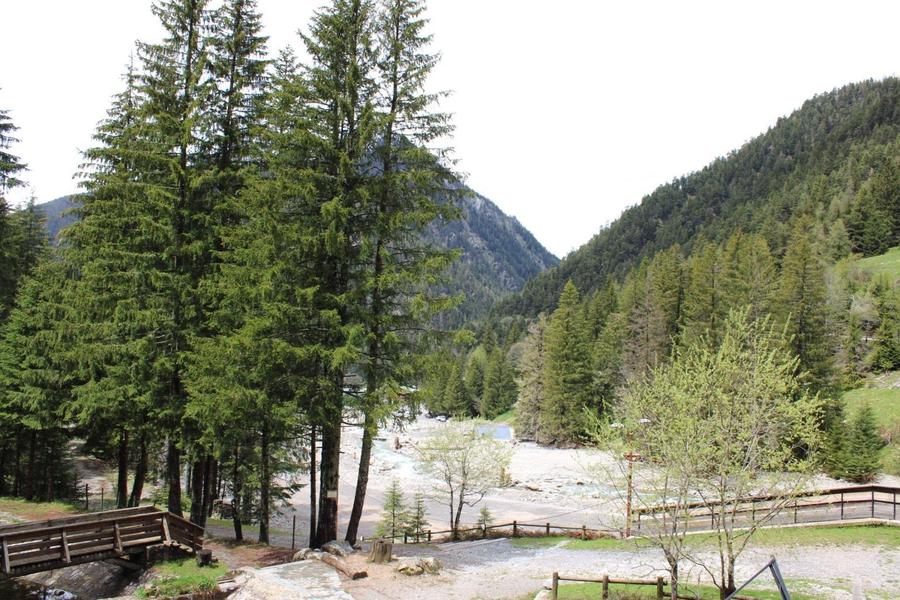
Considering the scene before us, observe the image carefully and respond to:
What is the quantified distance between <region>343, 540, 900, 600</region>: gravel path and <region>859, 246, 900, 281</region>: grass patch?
67126 millimetres

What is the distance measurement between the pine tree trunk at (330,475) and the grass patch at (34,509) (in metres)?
12.4

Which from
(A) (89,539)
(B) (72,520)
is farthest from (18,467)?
(A) (89,539)

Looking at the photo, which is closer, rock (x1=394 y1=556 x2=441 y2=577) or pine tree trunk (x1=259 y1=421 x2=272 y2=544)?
rock (x1=394 y1=556 x2=441 y2=577)

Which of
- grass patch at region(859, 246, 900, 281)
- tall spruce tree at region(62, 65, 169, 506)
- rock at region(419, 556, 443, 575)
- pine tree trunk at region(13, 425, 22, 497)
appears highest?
Answer: grass patch at region(859, 246, 900, 281)

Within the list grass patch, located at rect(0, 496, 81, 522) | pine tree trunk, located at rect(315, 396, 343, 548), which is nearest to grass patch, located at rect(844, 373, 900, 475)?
pine tree trunk, located at rect(315, 396, 343, 548)

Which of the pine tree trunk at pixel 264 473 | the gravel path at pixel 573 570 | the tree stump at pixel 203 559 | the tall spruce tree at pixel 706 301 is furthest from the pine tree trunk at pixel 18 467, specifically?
the tall spruce tree at pixel 706 301

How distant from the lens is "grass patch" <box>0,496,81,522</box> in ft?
72.9

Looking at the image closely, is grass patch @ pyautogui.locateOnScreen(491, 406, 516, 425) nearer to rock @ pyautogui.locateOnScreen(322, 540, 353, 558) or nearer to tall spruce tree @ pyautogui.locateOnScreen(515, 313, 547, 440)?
tall spruce tree @ pyautogui.locateOnScreen(515, 313, 547, 440)

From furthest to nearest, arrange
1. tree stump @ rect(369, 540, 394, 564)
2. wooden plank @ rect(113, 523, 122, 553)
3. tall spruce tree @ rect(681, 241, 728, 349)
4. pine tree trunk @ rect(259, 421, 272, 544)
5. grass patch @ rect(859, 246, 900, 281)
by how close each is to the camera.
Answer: grass patch @ rect(859, 246, 900, 281), tall spruce tree @ rect(681, 241, 728, 349), pine tree trunk @ rect(259, 421, 272, 544), tree stump @ rect(369, 540, 394, 564), wooden plank @ rect(113, 523, 122, 553)

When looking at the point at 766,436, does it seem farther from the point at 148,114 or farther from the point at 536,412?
the point at 536,412

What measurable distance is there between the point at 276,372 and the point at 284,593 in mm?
5633

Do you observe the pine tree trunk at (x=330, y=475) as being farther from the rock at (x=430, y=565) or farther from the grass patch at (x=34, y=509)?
the grass patch at (x=34, y=509)

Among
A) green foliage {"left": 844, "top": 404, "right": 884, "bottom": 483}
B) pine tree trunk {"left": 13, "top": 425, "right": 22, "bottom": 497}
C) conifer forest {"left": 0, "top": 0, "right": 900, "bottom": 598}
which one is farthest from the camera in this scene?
green foliage {"left": 844, "top": 404, "right": 884, "bottom": 483}

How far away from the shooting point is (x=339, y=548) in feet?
50.1
